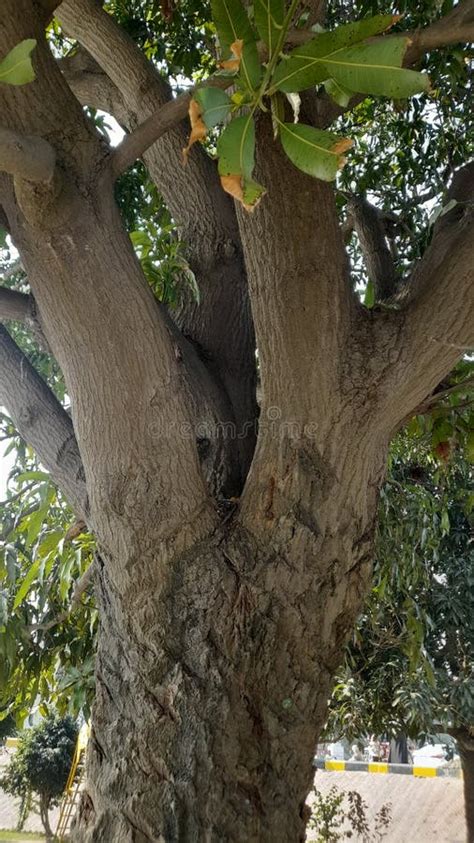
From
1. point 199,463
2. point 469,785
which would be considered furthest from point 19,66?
point 469,785

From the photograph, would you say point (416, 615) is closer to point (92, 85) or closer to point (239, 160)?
point (92, 85)

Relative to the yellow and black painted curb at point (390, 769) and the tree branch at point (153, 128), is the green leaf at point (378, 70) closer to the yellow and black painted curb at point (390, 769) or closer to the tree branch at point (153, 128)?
the tree branch at point (153, 128)

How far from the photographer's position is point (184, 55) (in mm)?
3830

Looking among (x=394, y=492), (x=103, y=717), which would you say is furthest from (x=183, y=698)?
(x=394, y=492)

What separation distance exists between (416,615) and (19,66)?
4.53 meters

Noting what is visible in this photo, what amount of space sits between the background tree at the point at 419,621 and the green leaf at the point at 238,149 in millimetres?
2755

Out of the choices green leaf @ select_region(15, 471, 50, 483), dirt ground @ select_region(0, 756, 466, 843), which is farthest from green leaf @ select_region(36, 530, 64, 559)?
dirt ground @ select_region(0, 756, 466, 843)

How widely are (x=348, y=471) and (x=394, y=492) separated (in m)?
2.33

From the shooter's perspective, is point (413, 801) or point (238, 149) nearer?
point (238, 149)

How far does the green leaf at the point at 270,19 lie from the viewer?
1540 mm

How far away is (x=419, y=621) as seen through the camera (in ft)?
15.6

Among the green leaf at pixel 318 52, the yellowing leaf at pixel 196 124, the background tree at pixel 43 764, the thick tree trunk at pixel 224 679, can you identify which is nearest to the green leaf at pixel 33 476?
the thick tree trunk at pixel 224 679

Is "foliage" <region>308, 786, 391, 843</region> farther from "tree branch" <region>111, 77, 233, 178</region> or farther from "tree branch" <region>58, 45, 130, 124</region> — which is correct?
"tree branch" <region>111, 77, 233, 178</region>

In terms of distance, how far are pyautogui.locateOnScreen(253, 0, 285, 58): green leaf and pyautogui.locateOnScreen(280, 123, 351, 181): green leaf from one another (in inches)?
6.1
